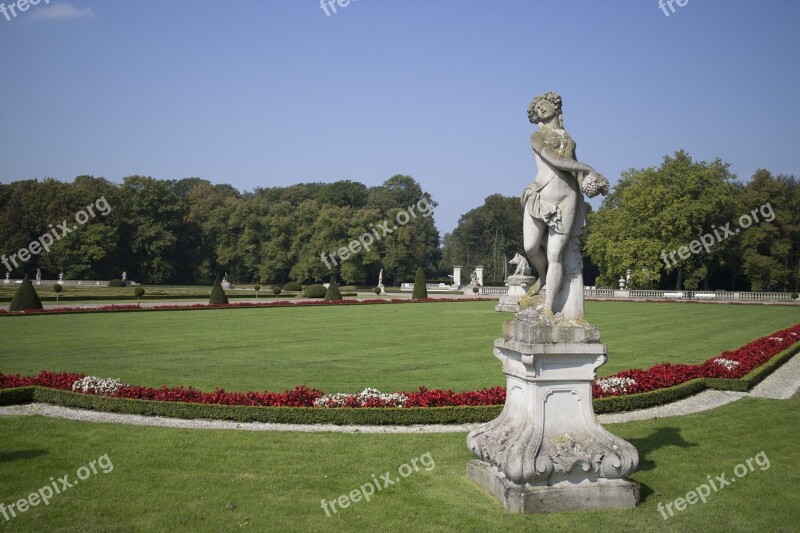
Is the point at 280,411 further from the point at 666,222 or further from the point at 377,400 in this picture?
the point at 666,222

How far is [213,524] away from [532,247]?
162 inches

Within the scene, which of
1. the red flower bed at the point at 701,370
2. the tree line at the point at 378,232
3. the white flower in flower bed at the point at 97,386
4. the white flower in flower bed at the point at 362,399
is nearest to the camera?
the white flower in flower bed at the point at 362,399

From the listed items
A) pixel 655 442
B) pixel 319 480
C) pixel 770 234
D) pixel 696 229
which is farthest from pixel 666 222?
pixel 319 480

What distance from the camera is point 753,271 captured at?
61.1 metres

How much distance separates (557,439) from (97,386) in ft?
28.0

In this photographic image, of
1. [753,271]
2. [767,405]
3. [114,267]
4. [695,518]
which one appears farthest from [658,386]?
[114,267]

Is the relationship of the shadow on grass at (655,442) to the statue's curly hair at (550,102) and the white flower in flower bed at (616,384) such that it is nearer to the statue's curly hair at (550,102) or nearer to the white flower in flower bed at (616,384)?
the white flower in flower bed at (616,384)

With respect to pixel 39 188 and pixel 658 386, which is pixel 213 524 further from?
pixel 39 188

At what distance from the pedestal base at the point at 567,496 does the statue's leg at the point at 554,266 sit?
1.73 metres

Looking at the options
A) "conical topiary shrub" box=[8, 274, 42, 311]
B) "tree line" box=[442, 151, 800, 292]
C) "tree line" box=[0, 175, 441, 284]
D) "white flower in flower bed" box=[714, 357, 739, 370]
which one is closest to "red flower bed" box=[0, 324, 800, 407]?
"white flower in flower bed" box=[714, 357, 739, 370]

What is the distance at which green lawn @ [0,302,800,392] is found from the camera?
46.7 feet

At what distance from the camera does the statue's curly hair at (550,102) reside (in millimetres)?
6990

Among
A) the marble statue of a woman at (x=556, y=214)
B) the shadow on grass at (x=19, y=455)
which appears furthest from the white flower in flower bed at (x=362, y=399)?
the marble statue of a woman at (x=556, y=214)

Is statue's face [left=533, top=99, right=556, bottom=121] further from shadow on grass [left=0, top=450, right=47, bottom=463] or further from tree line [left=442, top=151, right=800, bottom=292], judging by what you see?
tree line [left=442, top=151, right=800, bottom=292]
